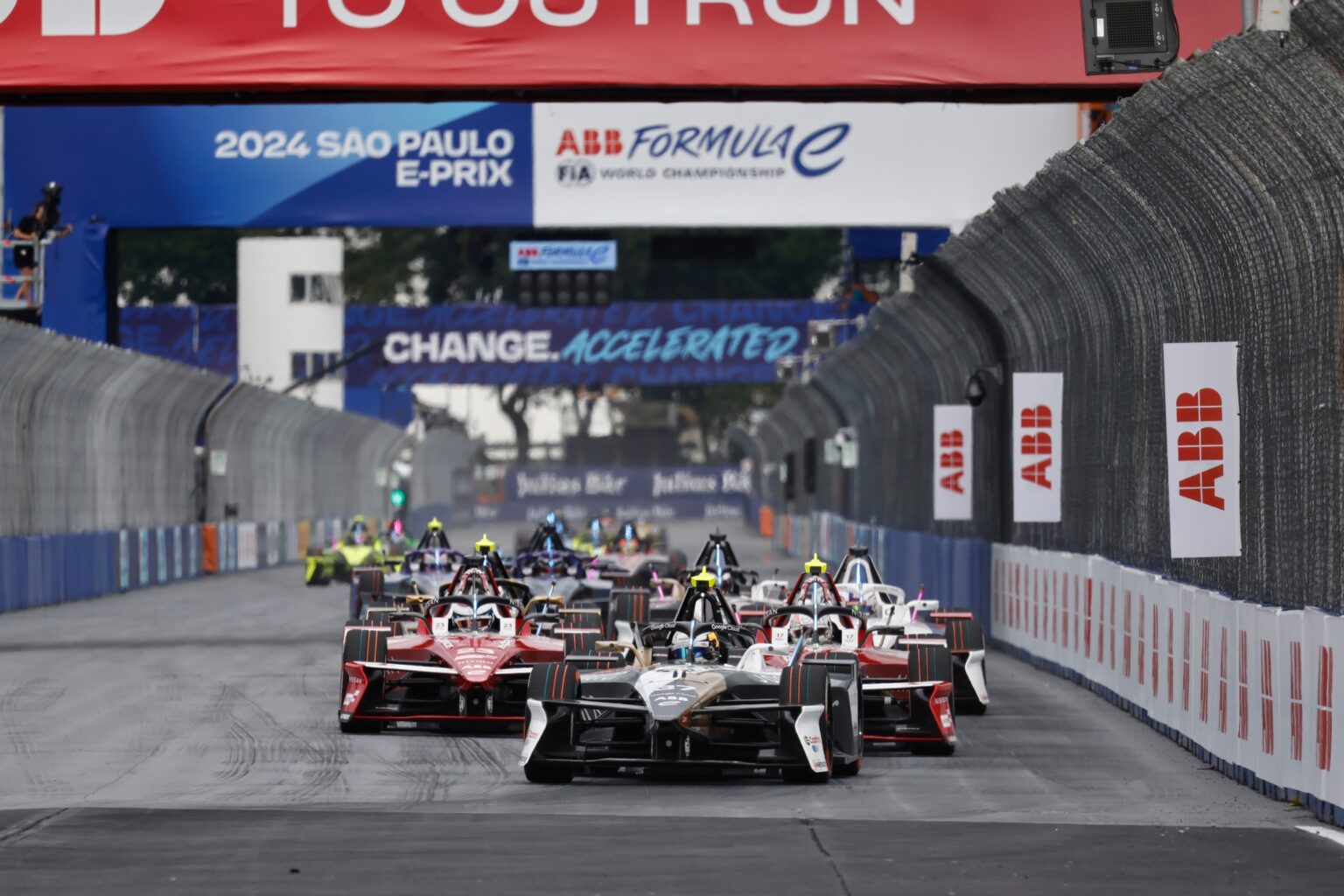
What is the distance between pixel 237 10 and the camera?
16.7m

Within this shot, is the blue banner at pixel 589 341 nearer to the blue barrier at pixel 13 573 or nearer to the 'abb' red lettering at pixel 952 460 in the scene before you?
the blue barrier at pixel 13 573

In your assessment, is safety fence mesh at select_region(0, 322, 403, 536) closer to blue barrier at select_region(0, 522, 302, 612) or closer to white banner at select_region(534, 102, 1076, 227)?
blue barrier at select_region(0, 522, 302, 612)

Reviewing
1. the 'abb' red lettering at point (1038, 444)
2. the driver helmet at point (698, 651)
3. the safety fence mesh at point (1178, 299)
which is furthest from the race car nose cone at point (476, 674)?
the 'abb' red lettering at point (1038, 444)

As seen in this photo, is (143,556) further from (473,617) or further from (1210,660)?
(1210,660)

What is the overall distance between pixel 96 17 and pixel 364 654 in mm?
4734

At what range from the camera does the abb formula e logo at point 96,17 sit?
16.8 metres

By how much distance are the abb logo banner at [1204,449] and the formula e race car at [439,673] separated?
4.21m

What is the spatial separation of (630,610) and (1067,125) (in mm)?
16770

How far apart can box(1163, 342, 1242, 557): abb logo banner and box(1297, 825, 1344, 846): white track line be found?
2521 mm

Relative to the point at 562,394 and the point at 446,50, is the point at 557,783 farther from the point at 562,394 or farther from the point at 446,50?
the point at 562,394

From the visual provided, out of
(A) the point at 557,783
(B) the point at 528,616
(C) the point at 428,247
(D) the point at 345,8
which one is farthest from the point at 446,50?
(C) the point at 428,247

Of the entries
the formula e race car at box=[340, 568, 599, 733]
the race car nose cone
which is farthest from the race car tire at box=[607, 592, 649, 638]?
the race car nose cone

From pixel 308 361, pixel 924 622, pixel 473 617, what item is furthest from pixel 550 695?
pixel 308 361

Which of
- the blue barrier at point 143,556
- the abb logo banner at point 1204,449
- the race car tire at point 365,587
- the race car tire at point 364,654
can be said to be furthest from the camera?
the blue barrier at point 143,556
